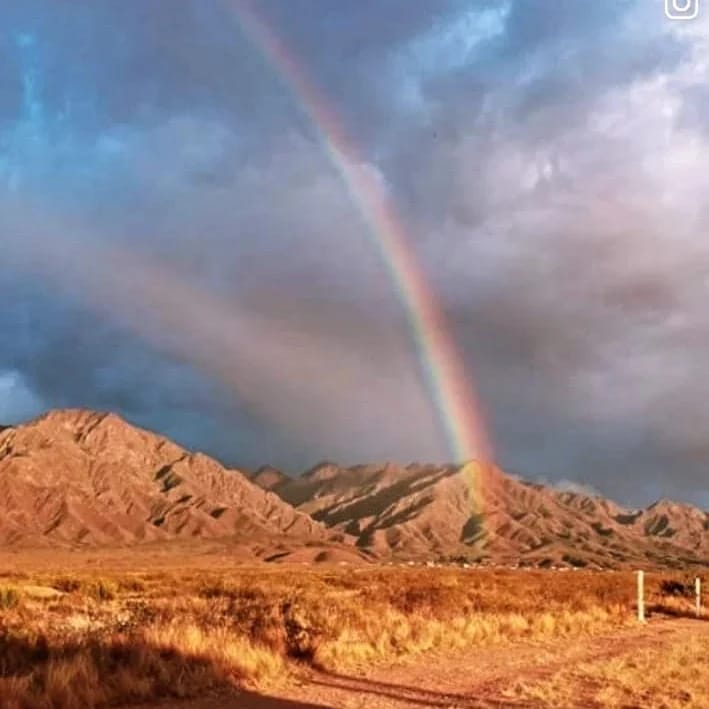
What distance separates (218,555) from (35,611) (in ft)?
551

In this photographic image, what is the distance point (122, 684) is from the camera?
1567cm

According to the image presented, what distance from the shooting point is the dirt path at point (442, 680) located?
50.8 ft

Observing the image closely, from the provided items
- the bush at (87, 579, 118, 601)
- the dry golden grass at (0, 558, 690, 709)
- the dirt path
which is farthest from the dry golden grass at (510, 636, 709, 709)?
the bush at (87, 579, 118, 601)

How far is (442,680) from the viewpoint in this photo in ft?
58.7

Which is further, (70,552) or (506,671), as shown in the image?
(70,552)

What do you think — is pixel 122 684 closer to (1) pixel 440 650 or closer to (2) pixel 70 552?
(1) pixel 440 650

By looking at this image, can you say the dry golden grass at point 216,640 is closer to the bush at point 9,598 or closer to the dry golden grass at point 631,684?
the bush at point 9,598

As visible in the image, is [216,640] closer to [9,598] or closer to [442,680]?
[442,680]

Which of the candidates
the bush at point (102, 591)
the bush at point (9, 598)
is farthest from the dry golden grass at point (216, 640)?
the bush at point (102, 591)

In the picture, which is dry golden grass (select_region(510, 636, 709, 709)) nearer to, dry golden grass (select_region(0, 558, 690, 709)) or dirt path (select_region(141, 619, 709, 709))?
dirt path (select_region(141, 619, 709, 709))

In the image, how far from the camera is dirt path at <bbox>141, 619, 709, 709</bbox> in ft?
50.8

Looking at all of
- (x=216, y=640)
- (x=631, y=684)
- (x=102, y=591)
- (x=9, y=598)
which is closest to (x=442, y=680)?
(x=631, y=684)

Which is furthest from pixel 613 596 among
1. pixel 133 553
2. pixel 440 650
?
pixel 133 553

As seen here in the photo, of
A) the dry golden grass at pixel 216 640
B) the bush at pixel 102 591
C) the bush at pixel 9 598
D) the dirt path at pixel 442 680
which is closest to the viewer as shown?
the dirt path at pixel 442 680
